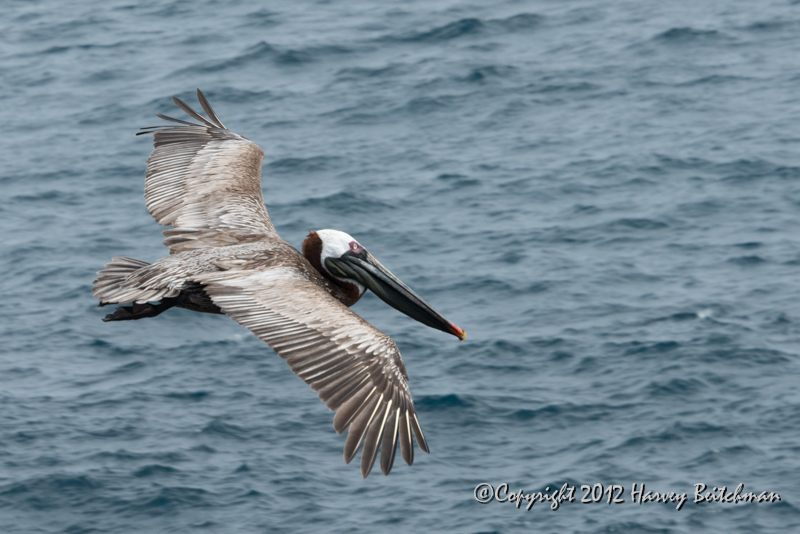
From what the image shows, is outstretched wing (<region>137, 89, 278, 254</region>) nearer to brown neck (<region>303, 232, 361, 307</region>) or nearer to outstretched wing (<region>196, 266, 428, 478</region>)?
brown neck (<region>303, 232, 361, 307</region>)

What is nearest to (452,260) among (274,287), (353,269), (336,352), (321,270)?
(321,270)

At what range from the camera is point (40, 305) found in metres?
25.7

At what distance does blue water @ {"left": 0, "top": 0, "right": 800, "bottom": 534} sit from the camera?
70.8 ft

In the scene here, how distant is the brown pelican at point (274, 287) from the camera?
33.5ft

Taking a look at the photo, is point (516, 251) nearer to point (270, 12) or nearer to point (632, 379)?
point (632, 379)

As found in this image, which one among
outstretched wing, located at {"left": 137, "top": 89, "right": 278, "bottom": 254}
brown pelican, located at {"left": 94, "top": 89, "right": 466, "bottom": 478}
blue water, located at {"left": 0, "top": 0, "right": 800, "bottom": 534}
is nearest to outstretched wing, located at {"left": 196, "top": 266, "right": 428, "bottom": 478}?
brown pelican, located at {"left": 94, "top": 89, "right": 466, "bottom": 478}

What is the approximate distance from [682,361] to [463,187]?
8.69 m

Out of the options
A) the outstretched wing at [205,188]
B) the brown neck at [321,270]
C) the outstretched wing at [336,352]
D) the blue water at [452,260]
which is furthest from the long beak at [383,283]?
the blue water at [452,260]

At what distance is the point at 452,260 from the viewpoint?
27.1m

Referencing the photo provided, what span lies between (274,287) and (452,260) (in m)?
16.0

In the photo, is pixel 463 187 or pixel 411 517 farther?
pixel 463 187

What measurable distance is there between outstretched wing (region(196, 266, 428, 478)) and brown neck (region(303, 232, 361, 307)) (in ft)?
2.87

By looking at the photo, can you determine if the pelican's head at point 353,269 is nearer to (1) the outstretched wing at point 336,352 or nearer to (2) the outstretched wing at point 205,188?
(1) the outstretched wing at point 336,352

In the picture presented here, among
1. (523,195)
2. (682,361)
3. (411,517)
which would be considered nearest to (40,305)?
(411,517)
